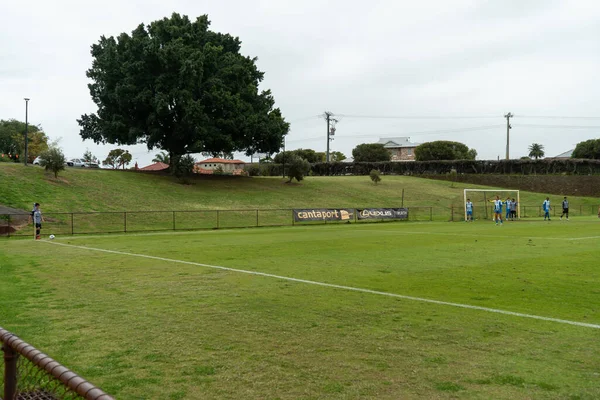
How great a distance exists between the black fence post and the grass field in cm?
215

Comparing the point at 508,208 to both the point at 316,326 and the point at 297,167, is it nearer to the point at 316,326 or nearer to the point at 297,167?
the point at 297,167

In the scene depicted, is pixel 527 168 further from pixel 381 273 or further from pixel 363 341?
pixel 363 341

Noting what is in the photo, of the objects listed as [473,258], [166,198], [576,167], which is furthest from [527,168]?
[473,258]

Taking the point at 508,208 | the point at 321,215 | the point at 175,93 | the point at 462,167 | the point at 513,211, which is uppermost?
the point at 175,93

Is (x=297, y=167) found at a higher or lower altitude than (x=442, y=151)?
lower

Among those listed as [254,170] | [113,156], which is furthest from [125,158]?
[254,170]

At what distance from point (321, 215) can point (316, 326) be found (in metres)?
34.4

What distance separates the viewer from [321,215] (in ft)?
140

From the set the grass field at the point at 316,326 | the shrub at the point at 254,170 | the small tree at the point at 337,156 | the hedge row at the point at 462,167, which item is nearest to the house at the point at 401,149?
the small tree at the point at 337,156

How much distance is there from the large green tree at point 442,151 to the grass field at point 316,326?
108 meters

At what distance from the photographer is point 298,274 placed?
1422 cm

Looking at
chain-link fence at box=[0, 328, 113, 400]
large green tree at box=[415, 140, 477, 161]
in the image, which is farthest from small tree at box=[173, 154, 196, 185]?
large green tree at box=[415, 140, 477, 161]

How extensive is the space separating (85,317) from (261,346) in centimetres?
358

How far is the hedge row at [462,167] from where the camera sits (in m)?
76.5
